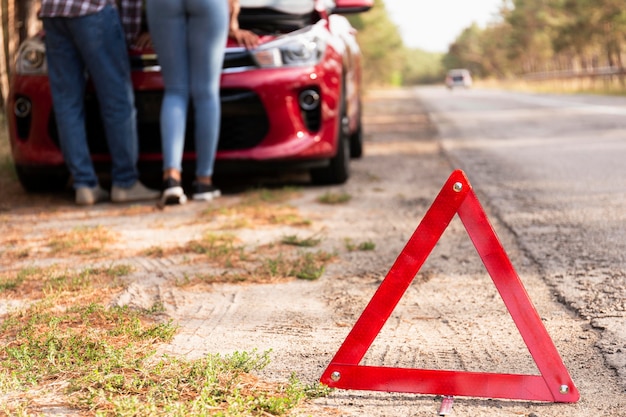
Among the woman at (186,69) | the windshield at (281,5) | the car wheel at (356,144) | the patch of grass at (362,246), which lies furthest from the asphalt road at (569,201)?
the woman at (186,69)

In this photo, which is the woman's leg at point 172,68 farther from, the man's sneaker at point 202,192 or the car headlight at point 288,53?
the car headlight at point 288,53

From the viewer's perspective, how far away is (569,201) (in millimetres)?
5973

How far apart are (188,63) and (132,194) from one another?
984 millimetres

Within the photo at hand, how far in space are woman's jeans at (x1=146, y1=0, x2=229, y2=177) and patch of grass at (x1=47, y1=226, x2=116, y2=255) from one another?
40.8 inches

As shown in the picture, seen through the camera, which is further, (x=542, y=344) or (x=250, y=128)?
(x=250, y=128)

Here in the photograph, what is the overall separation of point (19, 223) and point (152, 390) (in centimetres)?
366

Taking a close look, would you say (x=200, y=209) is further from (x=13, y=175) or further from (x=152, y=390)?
(x=152, y=390)

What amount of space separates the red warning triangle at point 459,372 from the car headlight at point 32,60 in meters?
4.53

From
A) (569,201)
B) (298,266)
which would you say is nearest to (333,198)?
(569,201)

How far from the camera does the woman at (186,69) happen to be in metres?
6.21

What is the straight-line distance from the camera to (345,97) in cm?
719

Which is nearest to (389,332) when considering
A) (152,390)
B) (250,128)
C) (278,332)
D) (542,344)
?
(278,332)

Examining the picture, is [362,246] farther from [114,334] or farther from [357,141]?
[357,141]

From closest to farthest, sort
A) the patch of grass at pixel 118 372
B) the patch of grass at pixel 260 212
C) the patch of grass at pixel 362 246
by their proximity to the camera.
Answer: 1. the patch of grass at pixel 118 372
2. the patch of grass at pixel 362 246
3. the patch of grass at pixel 260 212
